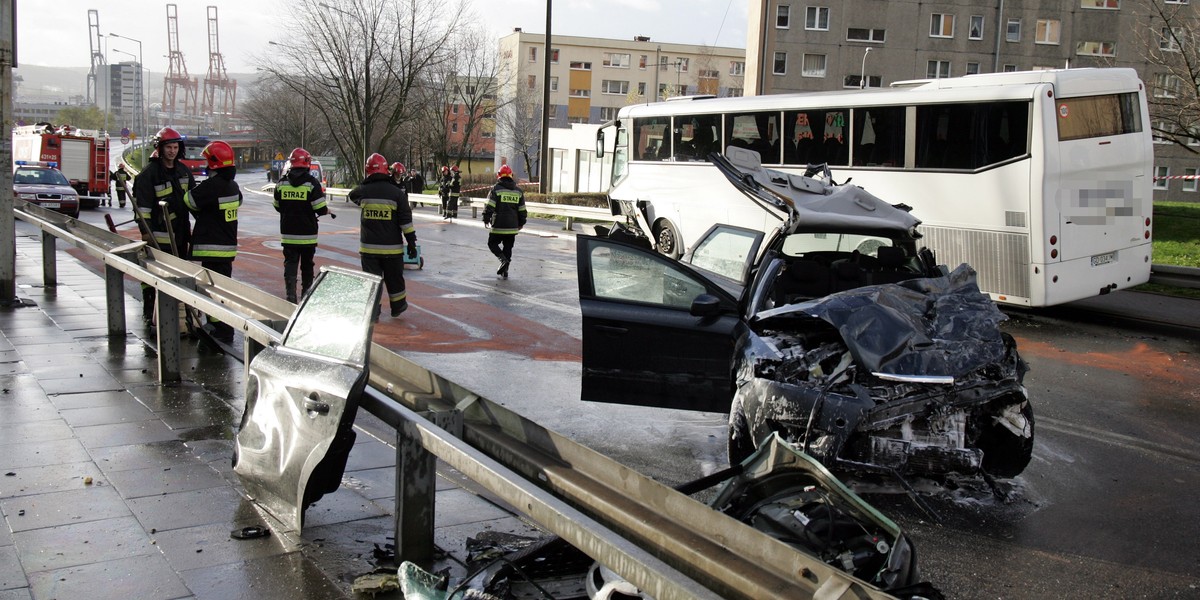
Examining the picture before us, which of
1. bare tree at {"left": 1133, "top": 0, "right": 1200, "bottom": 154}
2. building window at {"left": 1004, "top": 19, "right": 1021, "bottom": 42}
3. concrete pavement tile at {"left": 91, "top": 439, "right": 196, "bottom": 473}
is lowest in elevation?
concrete pavement tile at {"left": 91, "top": 439, "right": 196, "bottom": 473}

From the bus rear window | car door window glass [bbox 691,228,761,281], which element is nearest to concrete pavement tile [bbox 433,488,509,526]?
car door window glass [bbox 691,228,761,281]

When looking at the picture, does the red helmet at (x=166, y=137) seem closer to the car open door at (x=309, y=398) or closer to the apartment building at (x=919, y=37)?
the car open door at (x=309, y=398)

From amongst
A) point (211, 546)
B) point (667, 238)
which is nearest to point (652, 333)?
point (211, 546)

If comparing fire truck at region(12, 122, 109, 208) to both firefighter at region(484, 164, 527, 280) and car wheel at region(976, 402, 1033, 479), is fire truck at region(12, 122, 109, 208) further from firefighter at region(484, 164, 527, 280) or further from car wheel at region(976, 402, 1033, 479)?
car wheel at region(976, 402, 1033, 479)

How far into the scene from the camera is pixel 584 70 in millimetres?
92375

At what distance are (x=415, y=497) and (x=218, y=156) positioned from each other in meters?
6.46

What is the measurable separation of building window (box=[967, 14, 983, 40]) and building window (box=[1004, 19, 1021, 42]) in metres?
1.45

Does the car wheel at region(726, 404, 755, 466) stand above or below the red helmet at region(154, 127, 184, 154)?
below

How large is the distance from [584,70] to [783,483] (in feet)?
300

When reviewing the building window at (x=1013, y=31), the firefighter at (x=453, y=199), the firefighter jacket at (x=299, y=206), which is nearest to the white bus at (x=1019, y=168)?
the firefighter jacket at (x=299, y=206)

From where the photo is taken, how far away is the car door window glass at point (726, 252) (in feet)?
24.9

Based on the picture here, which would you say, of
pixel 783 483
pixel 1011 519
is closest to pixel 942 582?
pixel 1011 519

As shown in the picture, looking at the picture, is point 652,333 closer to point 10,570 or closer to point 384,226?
point 10,570

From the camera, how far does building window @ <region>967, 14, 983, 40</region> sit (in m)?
A: 54.7
